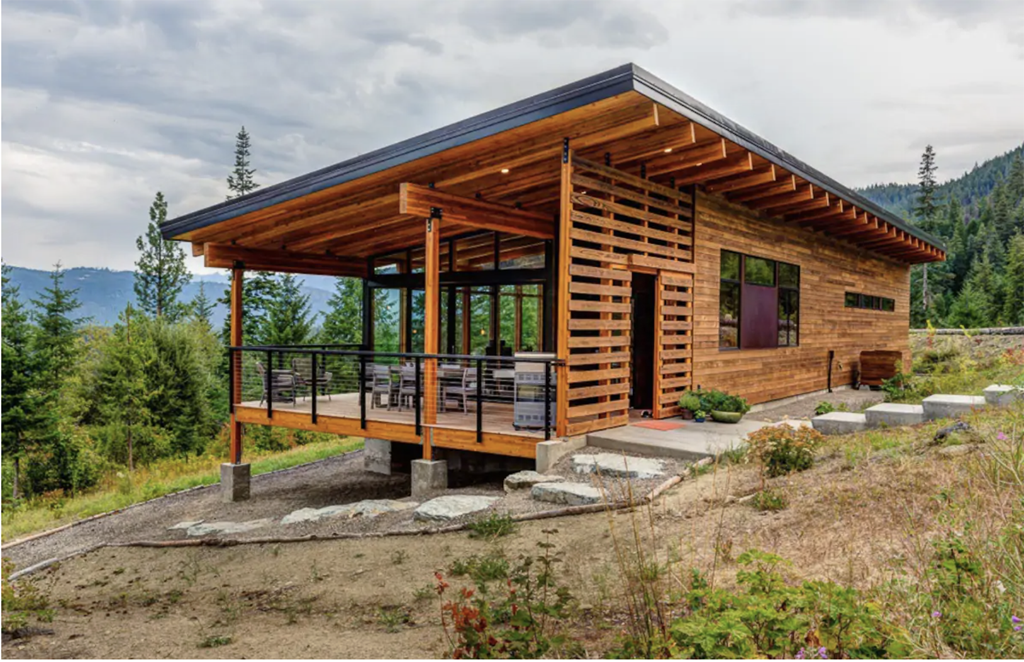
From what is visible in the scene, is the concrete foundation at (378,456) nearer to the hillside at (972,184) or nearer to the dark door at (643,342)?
the dark door at (643,342)

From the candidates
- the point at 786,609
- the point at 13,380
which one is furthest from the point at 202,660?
the point at 13,380

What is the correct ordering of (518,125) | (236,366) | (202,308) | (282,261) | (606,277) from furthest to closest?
1. (202,308)
2. (282,261)
3. (236,366)
4. (606,277)
5. (518,125)

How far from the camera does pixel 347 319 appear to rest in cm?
2950

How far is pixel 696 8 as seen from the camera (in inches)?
218

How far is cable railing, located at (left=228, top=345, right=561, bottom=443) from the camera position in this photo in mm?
7047

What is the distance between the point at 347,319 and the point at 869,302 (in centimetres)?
2207

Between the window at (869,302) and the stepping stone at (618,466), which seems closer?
the stepping stone at (618,466)

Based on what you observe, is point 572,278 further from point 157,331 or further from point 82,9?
point 157,331

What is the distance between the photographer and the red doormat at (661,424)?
7.63 metres

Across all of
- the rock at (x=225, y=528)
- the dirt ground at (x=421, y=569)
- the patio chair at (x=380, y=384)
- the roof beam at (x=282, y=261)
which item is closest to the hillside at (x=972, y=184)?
the roof beam at (x=282, y=261)

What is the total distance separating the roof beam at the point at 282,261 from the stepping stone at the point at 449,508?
24.0 feet

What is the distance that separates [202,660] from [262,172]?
125ft

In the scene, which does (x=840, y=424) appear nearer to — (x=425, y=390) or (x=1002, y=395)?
(x=1002, y=395)

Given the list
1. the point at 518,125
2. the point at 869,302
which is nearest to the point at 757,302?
the point at 518,125
